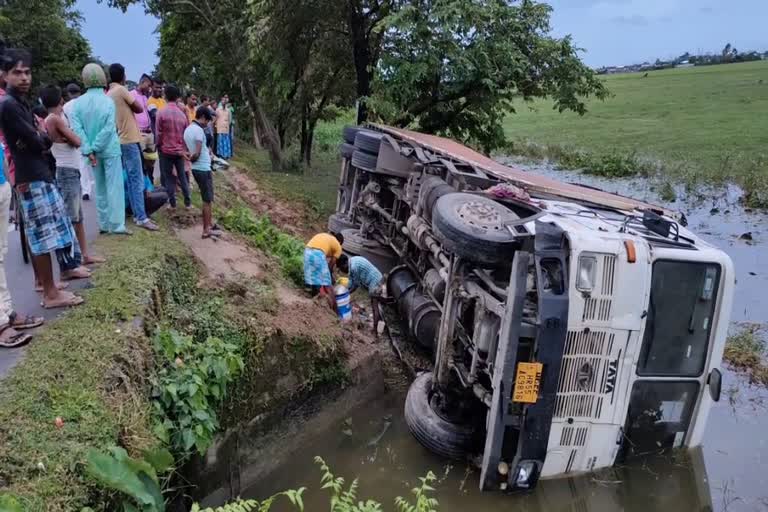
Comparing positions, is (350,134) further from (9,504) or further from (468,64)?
(9,504)

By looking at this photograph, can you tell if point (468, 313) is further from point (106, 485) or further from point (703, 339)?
point (106, 485)

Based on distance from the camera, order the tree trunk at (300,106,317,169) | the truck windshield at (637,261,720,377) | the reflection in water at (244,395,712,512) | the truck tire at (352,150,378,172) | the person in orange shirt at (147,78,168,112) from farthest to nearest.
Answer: the tree trunk at (300,106,317,169)
the person in orange shirt at (147,78,168,112)
the truck tire at (352,150,378,172)
the reflection in water at (244,395,712,512)
the truck windshield at (637,261,720,377)

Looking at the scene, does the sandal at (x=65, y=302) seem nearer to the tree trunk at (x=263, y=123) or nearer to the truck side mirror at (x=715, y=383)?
the truck side mirror at (x=715, y=383)

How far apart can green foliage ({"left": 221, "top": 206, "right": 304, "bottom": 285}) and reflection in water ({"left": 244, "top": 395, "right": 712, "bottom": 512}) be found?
2.87 metres

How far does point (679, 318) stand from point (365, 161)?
552cm

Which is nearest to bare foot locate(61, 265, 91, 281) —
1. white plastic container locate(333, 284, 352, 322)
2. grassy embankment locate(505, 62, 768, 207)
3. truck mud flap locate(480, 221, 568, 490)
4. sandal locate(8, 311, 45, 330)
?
sandal locate(8, 311, 45, 330)

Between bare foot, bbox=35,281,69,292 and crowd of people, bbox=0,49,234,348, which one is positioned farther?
bare foot, bbox=35,281,69,292

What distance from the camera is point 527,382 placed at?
3848mm

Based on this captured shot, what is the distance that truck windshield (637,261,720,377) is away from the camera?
4.11 metres

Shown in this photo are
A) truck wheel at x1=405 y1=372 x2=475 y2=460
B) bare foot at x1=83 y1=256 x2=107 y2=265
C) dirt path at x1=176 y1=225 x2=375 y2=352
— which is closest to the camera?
truck wheel at x1=405 y1=372 x2=475 y2=460

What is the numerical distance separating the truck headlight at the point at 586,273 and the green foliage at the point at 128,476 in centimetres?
276

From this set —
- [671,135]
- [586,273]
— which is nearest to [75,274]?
[586,273]

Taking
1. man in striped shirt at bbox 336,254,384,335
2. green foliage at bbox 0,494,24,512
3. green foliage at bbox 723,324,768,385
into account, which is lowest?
green foliage at bbox 723,324,768,385

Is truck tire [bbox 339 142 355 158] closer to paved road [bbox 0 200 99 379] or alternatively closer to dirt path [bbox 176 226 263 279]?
dirt path [bbox 176 226 263 279]
